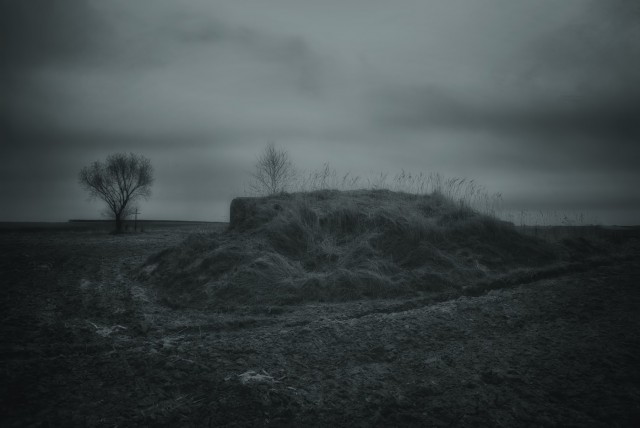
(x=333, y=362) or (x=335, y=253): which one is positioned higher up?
(x=335, y=253)

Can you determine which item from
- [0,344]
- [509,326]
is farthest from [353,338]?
[0,344]

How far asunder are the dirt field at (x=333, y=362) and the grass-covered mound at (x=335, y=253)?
0.68m

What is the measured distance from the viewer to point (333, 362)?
3.31 m

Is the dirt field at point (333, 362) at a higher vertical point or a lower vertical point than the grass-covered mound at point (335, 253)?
lower

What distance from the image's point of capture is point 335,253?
717cm

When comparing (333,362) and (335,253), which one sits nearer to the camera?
(333,362)

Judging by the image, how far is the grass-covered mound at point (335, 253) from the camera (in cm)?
575

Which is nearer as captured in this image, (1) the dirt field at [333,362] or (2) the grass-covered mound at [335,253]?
(1) the dirt field at [333,362]

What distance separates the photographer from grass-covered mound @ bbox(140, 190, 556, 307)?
575 centimetres

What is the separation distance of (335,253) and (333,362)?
392 centimetres

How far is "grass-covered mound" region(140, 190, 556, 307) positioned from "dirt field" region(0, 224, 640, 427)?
680mm

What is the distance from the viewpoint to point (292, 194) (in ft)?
34.7

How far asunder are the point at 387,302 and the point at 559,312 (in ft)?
7.45

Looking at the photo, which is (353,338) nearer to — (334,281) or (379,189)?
(334,281)
